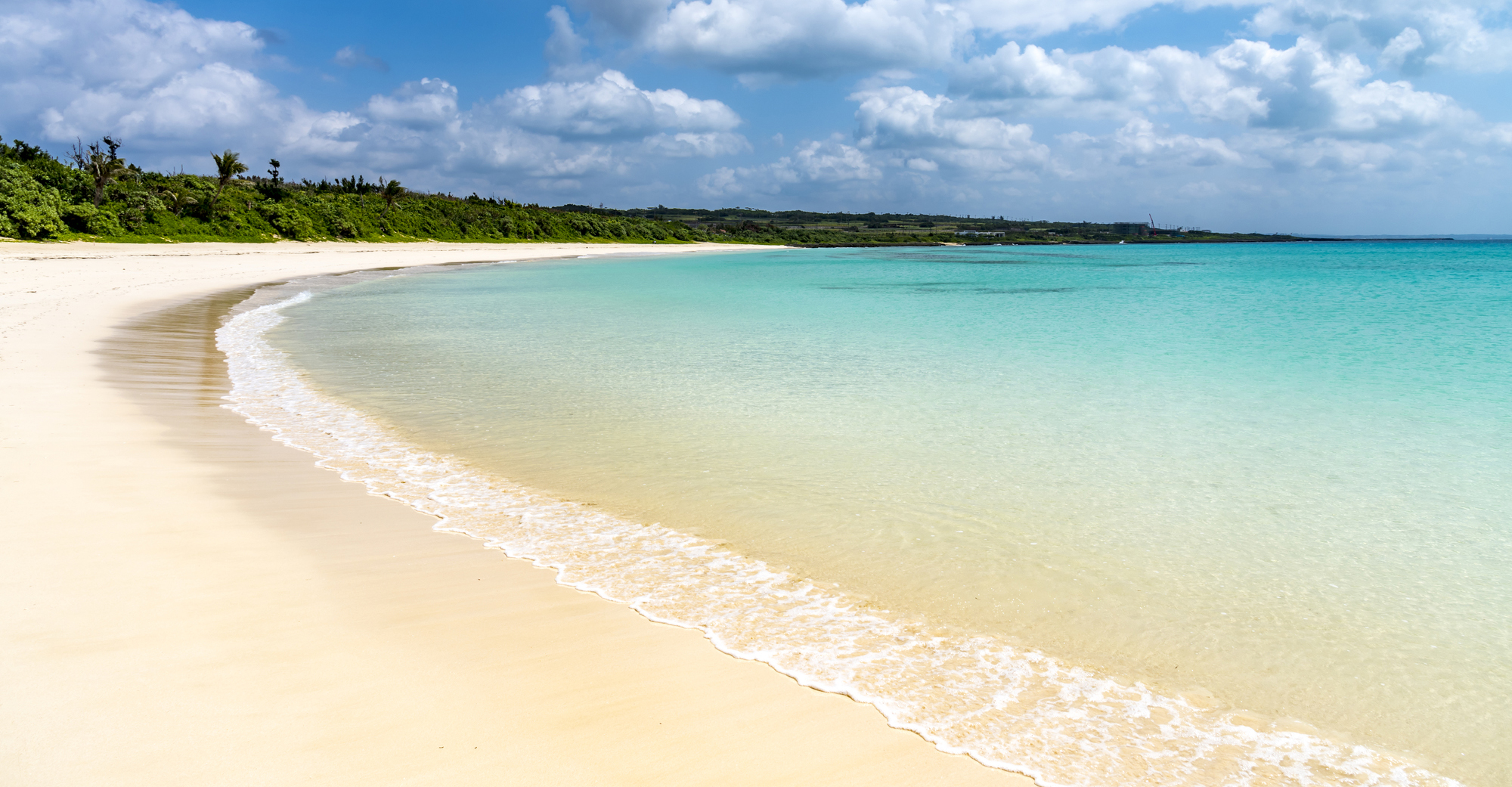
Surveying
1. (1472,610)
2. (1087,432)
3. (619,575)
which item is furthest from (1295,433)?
(619,575)

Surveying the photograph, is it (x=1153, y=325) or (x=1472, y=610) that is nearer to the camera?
(x=1472, y=610)

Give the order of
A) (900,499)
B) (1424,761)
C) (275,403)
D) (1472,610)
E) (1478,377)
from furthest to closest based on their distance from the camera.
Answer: (1478,377)
(275,403)
(900,499)
(1472,610)
(1424,761)

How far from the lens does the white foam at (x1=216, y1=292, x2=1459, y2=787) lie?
2.67 meters

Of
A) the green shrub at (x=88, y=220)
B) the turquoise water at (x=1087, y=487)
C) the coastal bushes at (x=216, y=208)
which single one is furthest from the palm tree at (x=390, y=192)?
the turquoise water at (x=1087, y=487)

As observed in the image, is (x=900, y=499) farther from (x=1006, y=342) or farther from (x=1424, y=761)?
(x=1006, y=342)

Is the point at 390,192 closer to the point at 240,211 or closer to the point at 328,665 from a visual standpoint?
the point at 240,211

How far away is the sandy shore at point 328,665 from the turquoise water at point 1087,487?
0.47 meters

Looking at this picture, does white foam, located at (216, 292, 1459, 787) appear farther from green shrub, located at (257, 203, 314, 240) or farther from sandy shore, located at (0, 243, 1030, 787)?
green shrub, located at (257, 203, 314, 240)

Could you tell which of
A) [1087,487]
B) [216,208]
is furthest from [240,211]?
[1087,487]

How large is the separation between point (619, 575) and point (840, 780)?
6.13 feet

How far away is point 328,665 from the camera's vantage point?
9.95 feet

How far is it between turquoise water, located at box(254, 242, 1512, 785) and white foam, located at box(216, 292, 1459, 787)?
0.08 ft

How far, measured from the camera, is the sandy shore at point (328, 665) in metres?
2.50

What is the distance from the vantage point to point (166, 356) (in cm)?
1076
